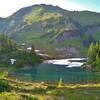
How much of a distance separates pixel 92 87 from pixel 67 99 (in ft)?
120

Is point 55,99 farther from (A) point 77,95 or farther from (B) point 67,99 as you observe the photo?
(A) point 77,95

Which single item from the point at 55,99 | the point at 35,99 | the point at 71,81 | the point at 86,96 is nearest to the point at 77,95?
the point at 86,96

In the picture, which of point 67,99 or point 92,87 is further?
point 92,87

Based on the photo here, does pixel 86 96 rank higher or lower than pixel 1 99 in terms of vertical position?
lower

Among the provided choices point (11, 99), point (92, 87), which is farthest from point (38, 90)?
point (11, 99)

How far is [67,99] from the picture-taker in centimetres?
10269

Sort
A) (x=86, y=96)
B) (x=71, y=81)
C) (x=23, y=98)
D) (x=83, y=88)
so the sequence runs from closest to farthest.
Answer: (x=23, y=98), (x=86, y=96), (x=83, y=88), (x=71, y=81)

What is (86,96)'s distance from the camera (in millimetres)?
109188

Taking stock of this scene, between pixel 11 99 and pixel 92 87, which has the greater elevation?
pixel 11 99

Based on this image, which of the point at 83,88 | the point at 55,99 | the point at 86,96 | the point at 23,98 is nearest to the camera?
the point at 23,98

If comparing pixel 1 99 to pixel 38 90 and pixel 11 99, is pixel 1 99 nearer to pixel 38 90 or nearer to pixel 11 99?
pixel 11 99

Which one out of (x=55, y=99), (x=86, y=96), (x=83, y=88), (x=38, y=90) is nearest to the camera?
(x=55, y=99)

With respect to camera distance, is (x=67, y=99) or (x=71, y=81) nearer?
(x=67, y=99)

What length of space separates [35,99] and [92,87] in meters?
47.1
